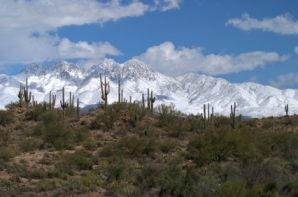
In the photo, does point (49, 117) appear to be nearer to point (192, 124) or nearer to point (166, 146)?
point (192, 124)

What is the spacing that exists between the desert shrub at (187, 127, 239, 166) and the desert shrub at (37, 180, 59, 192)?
771cm

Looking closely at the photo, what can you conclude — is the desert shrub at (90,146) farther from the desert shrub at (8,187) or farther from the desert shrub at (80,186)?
the desert shrub at (8,187)

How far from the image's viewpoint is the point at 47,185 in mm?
19156

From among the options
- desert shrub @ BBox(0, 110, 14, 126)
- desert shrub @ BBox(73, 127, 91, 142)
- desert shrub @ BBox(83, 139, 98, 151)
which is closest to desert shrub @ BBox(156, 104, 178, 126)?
desert shrub @ BBox(73, 127, 91, 142)

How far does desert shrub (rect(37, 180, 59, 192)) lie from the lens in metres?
18.9

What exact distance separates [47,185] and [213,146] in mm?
9571

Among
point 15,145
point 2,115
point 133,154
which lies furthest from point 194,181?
point 2,115

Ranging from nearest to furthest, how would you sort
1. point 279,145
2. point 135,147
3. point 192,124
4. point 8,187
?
point 8,187, point 135,147, point 279,145, point 192,124

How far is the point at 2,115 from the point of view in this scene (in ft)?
144

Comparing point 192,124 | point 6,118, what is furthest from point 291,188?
point 6,118

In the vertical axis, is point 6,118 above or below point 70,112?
below

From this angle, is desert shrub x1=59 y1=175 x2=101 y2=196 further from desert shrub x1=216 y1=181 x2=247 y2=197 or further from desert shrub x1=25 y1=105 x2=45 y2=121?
desert shrub x1=25 y1=105 x2=45 y2=121

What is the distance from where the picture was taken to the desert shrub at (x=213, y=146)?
24.1 meters

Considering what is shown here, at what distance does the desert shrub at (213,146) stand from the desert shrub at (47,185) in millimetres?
7706
